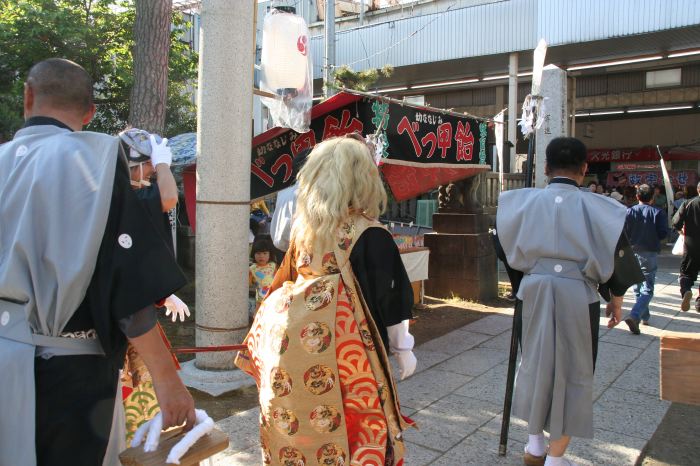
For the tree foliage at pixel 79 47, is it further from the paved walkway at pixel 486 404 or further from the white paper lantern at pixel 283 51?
the paved walkway at pixel 486 404

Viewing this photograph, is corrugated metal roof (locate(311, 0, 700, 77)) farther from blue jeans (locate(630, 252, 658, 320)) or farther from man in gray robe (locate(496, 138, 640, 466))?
man in gray robe (locate(496, 138, 640, 466))

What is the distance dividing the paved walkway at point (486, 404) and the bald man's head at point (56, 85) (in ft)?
8.29

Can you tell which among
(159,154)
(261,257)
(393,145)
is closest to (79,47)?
(261,257)

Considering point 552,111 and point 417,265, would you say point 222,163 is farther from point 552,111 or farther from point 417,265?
point 552,111

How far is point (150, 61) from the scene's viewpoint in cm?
753

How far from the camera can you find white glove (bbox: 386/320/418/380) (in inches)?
103

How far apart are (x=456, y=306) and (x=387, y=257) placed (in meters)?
6.35

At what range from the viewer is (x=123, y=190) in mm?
1783

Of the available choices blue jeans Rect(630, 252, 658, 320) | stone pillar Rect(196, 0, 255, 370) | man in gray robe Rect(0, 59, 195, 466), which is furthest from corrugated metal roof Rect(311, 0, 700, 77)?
man in gray robe Rect(0, 59, 195, 466)

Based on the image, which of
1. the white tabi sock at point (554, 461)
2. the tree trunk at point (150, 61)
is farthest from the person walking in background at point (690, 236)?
the tree trunk at point (150, 61)

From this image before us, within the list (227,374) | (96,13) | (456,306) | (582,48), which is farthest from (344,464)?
(582,48)

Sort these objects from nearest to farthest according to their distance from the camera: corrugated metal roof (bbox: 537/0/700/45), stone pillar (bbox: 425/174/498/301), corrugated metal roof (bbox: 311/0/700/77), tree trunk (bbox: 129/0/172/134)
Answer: tree trunk (bbox: 129/0/172/134) < stone pillar (bbox: 425/174/498/301) < corrugated metal roof (bbox: 537/0/700/45) < corrugated metal roof (bbox: 311/0/700/77)

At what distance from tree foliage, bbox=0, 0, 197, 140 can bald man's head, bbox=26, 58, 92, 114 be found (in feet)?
30.2

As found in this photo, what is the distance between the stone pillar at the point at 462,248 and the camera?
8.87 meters
